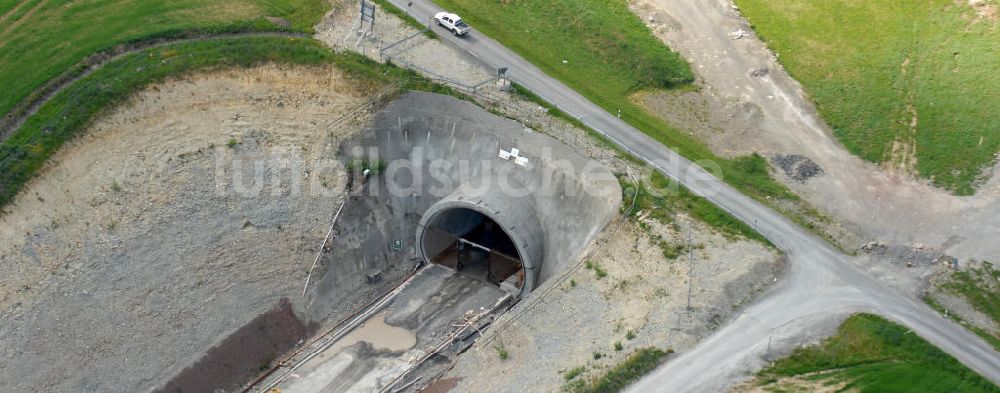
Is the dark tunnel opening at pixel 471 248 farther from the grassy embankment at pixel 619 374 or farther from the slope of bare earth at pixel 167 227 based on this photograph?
the grassy embankment at pixel 619 374

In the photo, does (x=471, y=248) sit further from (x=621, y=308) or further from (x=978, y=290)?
(x=978, y=290)

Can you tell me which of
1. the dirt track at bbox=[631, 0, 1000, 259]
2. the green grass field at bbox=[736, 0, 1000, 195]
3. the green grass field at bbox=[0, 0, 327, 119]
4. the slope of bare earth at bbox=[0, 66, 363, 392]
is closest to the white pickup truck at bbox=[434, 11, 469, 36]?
the green grass field at bbox=[0, 0, 327, 119]

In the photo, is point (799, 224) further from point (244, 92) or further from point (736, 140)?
point (244, 92)

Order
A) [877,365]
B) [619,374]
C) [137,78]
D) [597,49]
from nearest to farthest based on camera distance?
[877,365] < [619,374] < [137,78] < [597,49]

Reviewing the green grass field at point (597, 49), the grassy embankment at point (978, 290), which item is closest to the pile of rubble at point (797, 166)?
the green grass field at point (597, 49)

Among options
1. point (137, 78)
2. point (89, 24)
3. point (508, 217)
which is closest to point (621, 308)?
point (508, 217)

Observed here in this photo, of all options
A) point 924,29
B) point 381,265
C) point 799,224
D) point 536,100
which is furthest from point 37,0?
point 924,29
